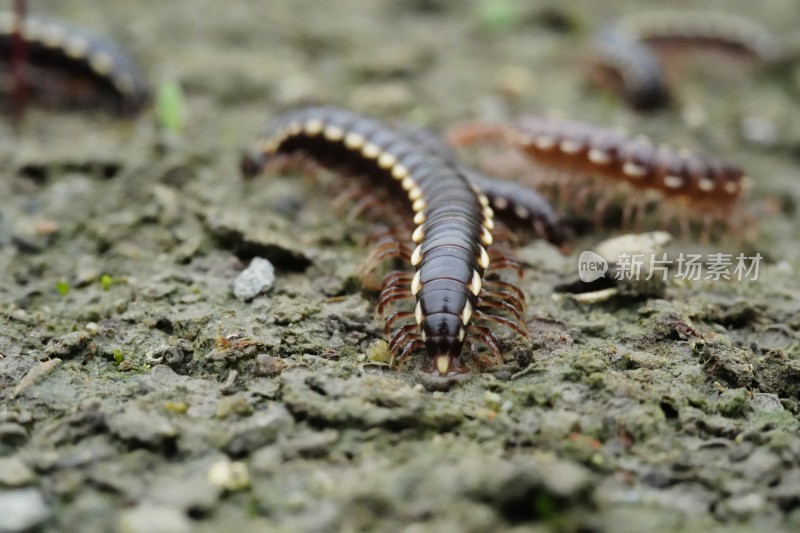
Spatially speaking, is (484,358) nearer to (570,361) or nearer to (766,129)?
(570,361)

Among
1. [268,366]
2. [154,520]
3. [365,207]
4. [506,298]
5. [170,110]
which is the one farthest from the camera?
[170,110]

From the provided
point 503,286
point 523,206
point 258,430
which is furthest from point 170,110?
point 258,430

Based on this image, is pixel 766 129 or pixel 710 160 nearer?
pixel 710 160

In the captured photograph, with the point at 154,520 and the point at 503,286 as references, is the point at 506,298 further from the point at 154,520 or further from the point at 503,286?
the point at 154,520

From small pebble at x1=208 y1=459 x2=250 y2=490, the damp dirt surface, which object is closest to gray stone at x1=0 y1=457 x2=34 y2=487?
the damp dirt surface

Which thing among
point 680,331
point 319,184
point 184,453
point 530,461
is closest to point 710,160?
point 680,331

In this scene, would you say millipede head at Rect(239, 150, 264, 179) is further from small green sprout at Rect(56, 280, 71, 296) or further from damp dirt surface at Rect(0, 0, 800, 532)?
small green sprout at Rect(56, 280, 71, 296)
